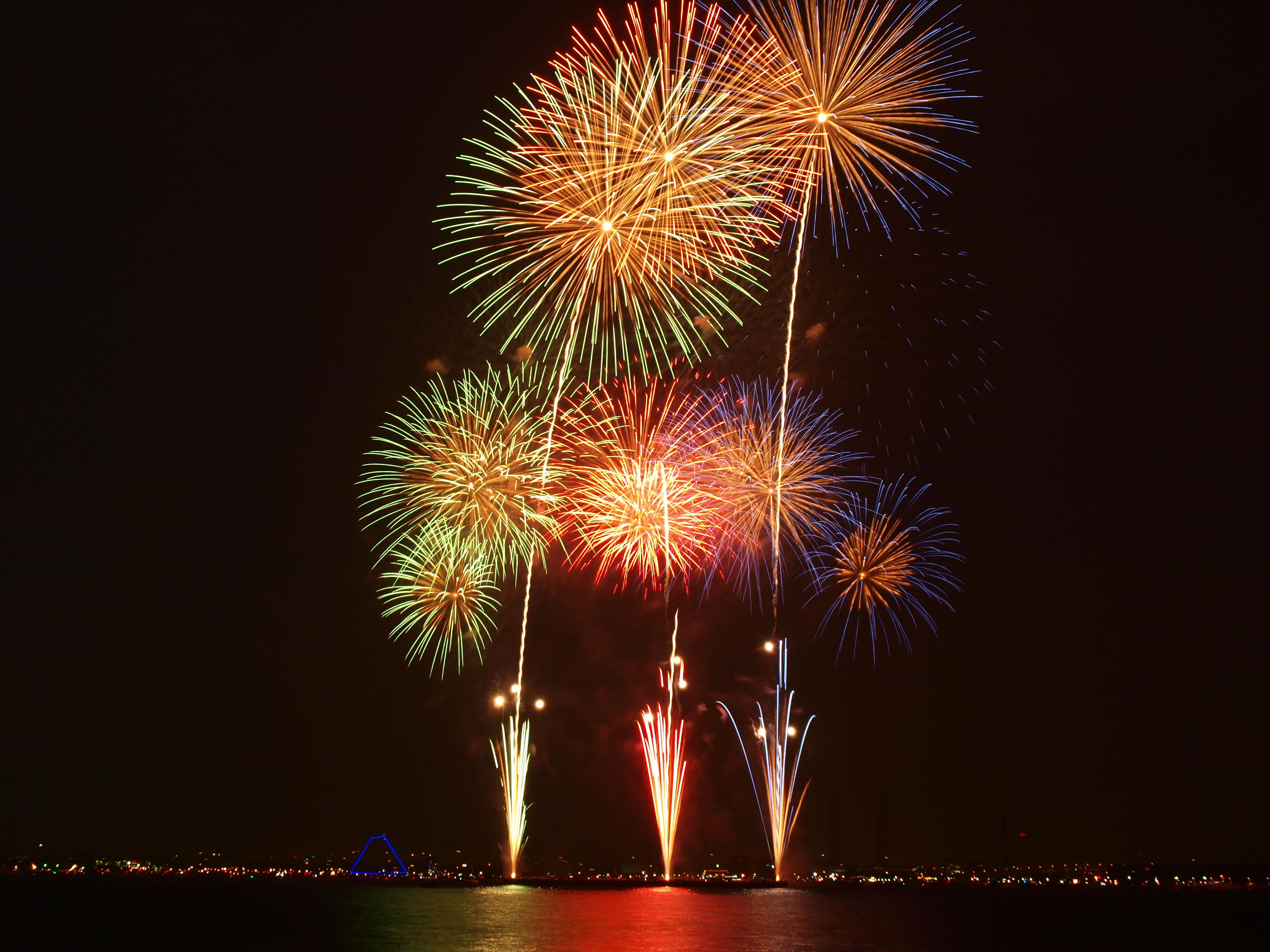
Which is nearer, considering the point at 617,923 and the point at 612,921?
the point at 617,923

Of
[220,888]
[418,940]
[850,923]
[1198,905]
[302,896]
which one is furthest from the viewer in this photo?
[220,888]

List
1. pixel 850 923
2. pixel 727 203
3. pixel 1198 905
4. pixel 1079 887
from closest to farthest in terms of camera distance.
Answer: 1. pixel 727 203
2. pixel 850 923
3. pixel 1198 905
4. pixel 1079 887

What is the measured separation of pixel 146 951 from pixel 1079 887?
16832 cm

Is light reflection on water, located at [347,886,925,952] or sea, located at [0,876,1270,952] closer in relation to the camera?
light reflection on water, located at [347,886,925,952]

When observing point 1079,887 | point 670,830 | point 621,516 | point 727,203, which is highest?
point 727,203

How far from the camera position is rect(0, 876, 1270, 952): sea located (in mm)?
39844

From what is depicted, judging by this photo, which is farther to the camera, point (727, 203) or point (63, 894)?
point (63, 894)

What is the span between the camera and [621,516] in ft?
109

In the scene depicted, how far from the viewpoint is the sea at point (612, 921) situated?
39844 mm

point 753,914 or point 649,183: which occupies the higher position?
point 649,183

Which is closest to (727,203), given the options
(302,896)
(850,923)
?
(850,923)

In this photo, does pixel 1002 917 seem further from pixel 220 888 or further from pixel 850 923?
pixel 220 888

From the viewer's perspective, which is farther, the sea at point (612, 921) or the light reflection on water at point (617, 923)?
the sea at point (612, 921)

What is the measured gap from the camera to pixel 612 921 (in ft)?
159
